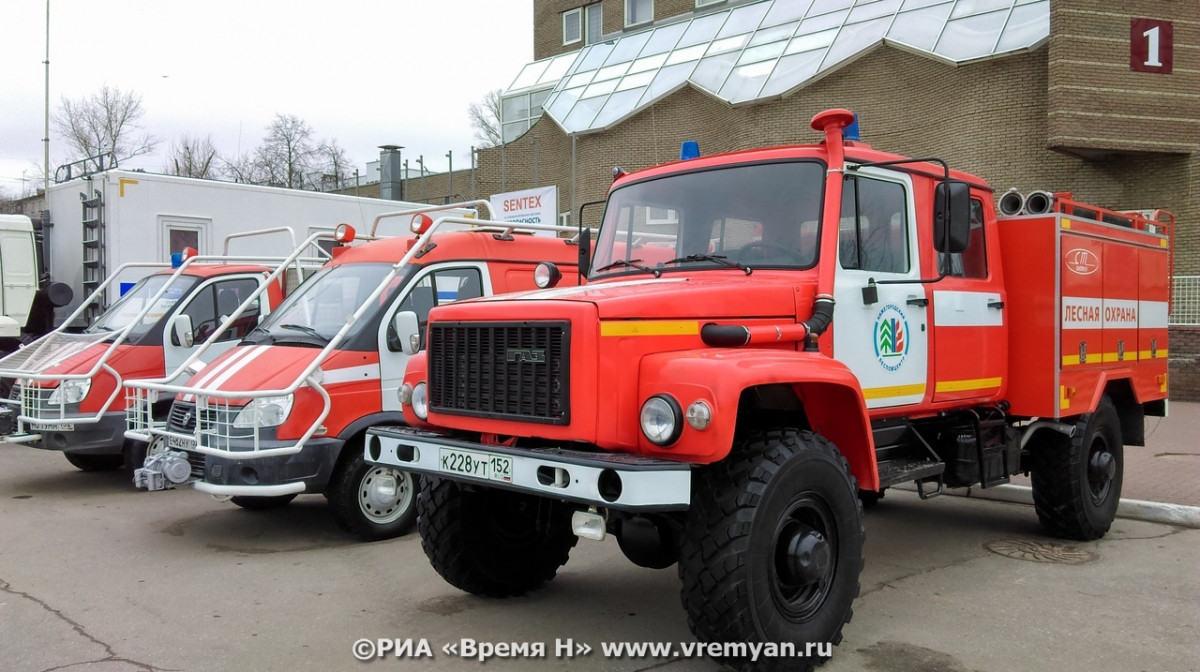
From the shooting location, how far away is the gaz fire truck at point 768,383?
4.04 metres

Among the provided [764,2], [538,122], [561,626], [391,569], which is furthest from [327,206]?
[764,2]

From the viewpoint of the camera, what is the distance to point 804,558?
165 inches

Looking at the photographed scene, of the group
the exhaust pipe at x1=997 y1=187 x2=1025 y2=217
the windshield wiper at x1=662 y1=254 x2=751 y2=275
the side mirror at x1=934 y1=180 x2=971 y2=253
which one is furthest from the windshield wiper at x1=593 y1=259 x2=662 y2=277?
the exhaust pipe at x1=997 y1=187 x2=1025 y2=217

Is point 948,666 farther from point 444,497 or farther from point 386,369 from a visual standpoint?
point 386,369

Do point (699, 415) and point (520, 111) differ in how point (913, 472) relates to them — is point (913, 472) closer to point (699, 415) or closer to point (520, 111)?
point (699, 415)

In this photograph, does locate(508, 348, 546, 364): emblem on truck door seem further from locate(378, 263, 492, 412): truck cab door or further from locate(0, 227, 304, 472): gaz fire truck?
locate(0, 227, 304, 472): gaz fire truck

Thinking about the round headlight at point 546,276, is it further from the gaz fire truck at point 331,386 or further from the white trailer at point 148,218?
the white trailer at point 148,218

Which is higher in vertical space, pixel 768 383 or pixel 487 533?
pixel 768 383

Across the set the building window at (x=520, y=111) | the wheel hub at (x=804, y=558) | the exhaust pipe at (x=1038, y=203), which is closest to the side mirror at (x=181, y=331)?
the wheel hub at (x=804, y=558)

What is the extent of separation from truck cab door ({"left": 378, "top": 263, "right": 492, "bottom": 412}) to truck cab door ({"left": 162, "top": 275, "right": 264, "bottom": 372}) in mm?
2645

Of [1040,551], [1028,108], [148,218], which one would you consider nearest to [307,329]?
[1040,551]

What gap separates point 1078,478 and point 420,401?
4586 mm

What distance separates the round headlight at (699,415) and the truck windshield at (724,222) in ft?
4.26

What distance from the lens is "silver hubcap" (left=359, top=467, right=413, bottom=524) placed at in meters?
7.02
